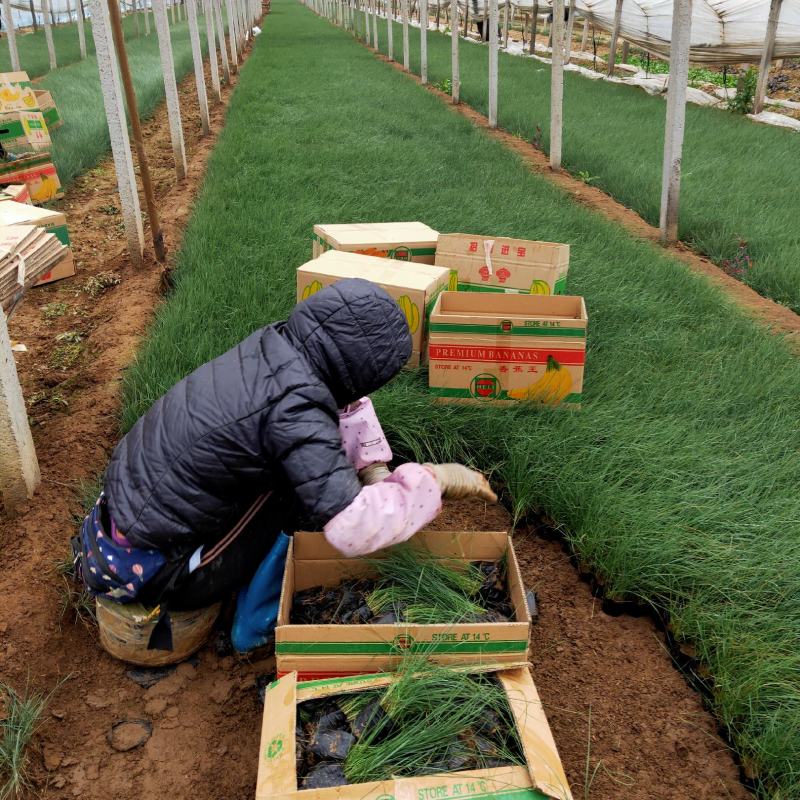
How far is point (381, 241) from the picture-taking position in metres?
3.52

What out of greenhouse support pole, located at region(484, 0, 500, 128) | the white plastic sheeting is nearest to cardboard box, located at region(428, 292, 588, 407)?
greenhouse support pole, located at region(484, 0, 500, 128)

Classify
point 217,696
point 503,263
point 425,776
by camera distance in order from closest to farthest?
point 425,776 < point 217,696 < point 503,263

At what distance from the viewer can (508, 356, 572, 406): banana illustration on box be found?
9.32ft

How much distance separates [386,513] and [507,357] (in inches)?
55.5

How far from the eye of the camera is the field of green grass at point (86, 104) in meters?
6.89

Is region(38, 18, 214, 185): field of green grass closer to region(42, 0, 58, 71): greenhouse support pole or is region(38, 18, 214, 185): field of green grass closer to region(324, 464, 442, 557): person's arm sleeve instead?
region(42, 0, 58, 71): greenhouse support pole

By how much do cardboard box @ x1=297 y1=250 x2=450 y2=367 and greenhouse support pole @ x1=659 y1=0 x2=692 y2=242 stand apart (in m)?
3.09

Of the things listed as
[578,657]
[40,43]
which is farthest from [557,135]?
[40,43]

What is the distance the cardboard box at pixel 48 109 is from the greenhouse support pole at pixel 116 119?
4426 millimetres

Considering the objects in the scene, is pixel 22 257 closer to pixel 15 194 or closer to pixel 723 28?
pixel 15 194

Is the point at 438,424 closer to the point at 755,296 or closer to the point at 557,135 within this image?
the point at 755,296

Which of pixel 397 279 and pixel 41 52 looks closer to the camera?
pixel 397 279

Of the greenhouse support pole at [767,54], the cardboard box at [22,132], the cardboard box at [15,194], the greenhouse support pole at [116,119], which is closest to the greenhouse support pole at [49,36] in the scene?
the cardboard box at [22,132]

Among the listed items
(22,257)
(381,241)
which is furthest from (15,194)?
(381,241)
